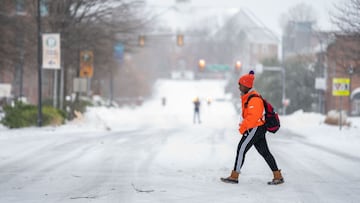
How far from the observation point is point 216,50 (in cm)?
12200

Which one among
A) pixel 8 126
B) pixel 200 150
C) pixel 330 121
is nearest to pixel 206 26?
pixel 330 121

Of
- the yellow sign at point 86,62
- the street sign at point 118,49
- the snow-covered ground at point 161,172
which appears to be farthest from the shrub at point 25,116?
the street sign at point 118,49

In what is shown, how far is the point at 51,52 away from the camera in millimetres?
25906

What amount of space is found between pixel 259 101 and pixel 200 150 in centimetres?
715

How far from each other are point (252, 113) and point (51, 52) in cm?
1732

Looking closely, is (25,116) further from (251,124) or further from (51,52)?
(251,124)

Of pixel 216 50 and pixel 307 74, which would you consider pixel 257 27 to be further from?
pixel 307 74

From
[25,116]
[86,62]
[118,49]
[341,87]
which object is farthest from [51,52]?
[118,49]

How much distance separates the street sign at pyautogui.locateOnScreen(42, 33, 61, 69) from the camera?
2584 cm

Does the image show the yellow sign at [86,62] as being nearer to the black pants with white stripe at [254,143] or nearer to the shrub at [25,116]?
the shrub at [25,116]

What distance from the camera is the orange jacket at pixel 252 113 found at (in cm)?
978

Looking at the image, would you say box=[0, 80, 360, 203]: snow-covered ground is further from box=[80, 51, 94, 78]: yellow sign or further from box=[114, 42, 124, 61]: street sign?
box=[114, 42, 124, 61]: street sign

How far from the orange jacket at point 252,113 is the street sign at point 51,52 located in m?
17.0

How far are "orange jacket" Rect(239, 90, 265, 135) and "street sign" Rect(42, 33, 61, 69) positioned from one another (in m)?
17.0
